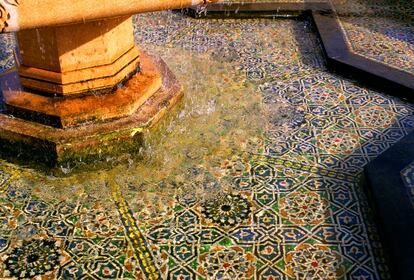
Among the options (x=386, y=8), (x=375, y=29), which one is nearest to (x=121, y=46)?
(x=375, y=29)

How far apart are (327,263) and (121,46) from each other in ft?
5.26

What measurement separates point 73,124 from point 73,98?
0.17 metres

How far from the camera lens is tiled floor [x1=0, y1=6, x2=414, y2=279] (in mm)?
1955

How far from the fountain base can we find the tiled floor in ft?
0.28

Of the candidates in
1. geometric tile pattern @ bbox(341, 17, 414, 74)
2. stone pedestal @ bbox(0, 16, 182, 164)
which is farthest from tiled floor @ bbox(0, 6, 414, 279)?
geometric tile pattern @ bbox(341, 17, 414, 74)

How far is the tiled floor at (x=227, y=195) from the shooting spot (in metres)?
1.96

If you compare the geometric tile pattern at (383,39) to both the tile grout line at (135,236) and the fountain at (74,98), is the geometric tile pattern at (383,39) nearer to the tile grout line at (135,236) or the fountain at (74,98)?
the fountain at (74,98)

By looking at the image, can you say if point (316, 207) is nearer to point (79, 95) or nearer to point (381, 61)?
point (79, 95)

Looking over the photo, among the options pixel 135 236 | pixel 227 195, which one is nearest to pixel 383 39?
pixel 227 195

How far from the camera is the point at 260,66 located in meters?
3.61

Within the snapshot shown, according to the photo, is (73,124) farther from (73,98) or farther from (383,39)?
(383,39)

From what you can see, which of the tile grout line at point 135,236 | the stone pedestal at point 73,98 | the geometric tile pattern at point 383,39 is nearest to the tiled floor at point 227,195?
the tile grout line at point 135,236

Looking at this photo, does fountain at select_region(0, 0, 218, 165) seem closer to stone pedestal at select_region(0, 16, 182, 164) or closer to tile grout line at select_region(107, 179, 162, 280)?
stone pedestal at select_region(0, 16, 182, 164)

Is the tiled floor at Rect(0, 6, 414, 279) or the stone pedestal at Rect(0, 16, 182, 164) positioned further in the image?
the stone pedestal at Rect(0, 16, 182, 164)
